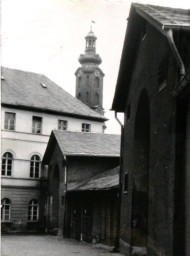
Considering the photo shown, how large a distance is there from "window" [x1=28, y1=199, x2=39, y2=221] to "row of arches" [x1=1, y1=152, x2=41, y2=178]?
1.93 meters

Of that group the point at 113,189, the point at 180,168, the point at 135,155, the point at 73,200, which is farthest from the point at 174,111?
the point at 73,200

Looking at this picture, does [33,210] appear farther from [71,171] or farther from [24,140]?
[71,171]

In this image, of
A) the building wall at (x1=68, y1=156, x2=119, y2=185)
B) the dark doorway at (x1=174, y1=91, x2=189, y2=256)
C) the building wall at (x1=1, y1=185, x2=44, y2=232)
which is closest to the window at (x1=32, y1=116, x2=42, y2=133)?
the building wall at (x1=1, y1=185, x2=44, y2=232)

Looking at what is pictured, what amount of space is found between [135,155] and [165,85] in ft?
15.4

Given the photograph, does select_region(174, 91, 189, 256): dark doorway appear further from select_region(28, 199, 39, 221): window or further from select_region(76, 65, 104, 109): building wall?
select_region(76, 65, 104, 109): building wall

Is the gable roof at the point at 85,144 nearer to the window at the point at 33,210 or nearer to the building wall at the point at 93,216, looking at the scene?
the building wall at the point at 93,216

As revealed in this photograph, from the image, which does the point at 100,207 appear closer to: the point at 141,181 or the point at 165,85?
the point at 141,181

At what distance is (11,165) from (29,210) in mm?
3461

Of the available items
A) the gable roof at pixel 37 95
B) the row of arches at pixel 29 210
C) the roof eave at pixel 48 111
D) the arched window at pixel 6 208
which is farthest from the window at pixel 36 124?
the arched window at pixel 6 208

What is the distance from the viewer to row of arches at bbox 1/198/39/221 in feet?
108

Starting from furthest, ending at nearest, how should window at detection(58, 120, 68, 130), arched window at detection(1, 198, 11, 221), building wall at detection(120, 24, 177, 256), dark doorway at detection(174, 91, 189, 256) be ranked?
window at detection(58, 120, 68, 130)
arched window at detection(1, 198, 11, 221)
building wall at detection(120, 24, 177, 256)
dark doorway at detection(174, 91, 189, 256)

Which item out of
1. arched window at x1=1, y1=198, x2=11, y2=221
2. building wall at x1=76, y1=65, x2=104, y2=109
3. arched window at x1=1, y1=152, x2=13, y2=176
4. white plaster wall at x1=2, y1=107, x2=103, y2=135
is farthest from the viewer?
building wall at x1=76, y1=65, x2=104, y2=109

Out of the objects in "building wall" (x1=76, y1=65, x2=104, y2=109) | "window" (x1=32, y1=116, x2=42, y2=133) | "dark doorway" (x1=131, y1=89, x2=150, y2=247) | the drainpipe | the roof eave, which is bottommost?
"dark doorway" (x1=131, y1=89, x2=150, y2=247)

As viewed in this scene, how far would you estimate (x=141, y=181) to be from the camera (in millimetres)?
15273
